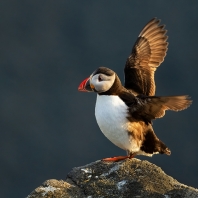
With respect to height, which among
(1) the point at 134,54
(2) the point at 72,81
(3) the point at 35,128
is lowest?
(3) the point at 35,128

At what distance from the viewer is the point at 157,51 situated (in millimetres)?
7309

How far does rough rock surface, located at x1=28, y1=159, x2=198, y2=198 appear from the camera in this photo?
16.1 feet

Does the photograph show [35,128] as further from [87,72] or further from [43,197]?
[43,197]

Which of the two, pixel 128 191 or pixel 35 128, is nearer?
pixel 128 191

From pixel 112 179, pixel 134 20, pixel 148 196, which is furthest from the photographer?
pixel 134 20

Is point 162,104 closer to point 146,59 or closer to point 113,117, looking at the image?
point 113,117

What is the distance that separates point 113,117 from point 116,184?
35.2 inches

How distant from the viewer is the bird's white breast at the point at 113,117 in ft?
19.1

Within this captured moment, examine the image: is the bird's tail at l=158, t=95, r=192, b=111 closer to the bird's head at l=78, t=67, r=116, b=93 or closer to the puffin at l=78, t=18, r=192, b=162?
the puffin at l=78, t=18, r=192, b=162

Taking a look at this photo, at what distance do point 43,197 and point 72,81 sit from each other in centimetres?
1032

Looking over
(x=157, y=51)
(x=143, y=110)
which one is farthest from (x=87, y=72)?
(x=143, y=110)

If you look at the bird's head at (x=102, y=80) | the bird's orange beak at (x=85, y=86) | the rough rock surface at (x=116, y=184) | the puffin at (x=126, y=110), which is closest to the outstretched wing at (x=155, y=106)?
the puffin at (x=126, y=110)

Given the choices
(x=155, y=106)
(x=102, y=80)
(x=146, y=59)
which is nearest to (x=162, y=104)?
(x=155, y=106)

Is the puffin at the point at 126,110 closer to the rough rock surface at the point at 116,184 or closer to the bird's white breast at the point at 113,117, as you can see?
the bird's white breast at the point at 113,117
